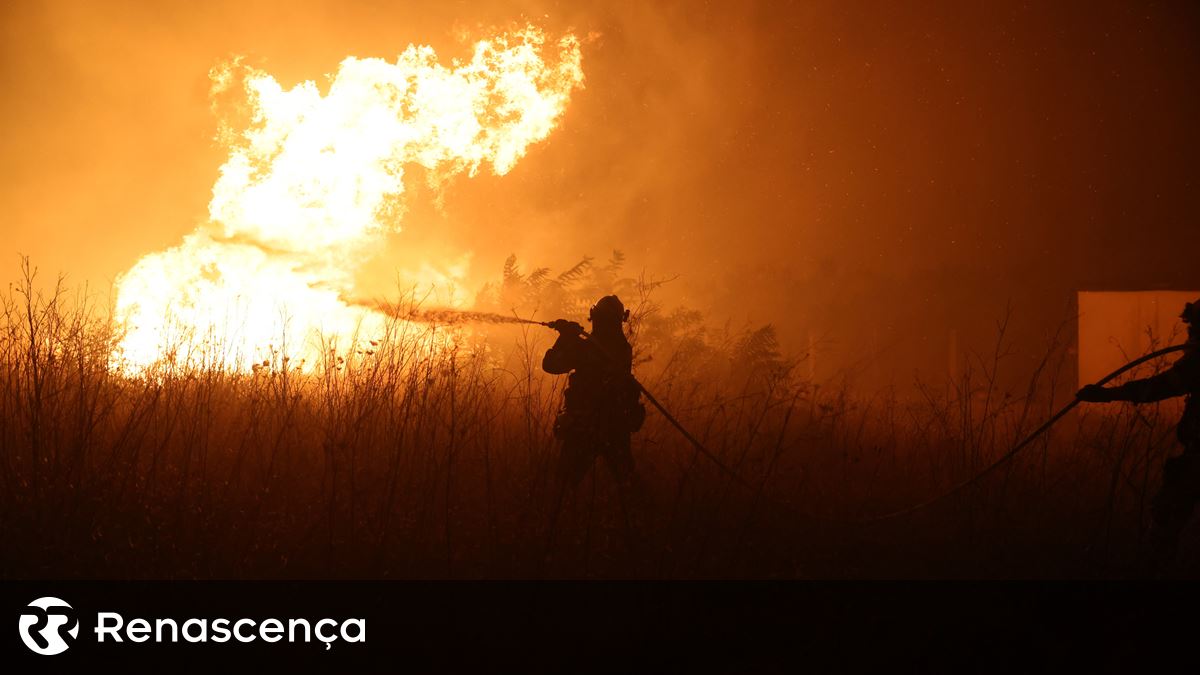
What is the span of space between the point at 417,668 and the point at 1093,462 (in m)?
7.19

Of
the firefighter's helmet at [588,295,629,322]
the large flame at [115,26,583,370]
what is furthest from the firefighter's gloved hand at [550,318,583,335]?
the large flame at [115,26,583,370]

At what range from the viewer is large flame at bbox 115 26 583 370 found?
1250cm

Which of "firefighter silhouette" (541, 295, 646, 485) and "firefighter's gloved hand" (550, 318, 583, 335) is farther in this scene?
"firefighter's gloved hand" (550, 318, 583, 335)

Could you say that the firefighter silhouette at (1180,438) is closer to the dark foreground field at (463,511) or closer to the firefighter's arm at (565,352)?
the dark foreground field at (463,511)

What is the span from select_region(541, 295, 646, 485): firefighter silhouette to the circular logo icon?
2.88 metres

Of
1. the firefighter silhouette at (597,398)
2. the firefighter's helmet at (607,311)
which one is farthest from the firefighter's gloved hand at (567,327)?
the firefighter's helmet at (607,311)

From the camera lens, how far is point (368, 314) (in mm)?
13734

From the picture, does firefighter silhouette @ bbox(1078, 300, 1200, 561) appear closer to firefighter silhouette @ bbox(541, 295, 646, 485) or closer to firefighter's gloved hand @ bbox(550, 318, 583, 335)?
firefighter silhouette @ bbox(541, 295, 646, 485)

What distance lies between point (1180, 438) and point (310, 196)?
469 inches

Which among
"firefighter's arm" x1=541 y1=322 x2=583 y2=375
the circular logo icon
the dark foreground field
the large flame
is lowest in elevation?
the circular logo icon

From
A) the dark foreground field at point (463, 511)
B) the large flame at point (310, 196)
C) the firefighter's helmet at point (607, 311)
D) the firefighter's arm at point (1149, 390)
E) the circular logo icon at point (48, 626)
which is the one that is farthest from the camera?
the large flame at point (310, 196)

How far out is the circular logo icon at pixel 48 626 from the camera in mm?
3818

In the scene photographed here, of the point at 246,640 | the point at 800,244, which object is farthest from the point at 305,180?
the point at 800,244

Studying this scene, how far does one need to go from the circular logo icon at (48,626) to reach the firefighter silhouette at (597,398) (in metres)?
2.88
